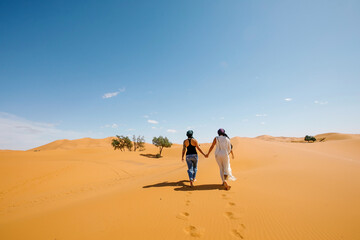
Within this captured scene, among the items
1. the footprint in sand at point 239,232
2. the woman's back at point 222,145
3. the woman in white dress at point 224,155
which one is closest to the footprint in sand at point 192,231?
the footprint in sand at point 239,232

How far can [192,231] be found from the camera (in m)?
2.84

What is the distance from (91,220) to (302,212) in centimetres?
475

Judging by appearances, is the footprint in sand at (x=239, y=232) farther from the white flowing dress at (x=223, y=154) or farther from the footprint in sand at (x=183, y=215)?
the white flowing dress at (x=223, y=154)

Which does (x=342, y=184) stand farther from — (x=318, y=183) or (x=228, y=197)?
(x=228, y=197)

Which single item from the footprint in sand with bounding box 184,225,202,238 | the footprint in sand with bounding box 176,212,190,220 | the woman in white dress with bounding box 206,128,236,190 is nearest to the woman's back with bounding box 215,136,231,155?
the woman in white dress with bounding box 206,128,236,190

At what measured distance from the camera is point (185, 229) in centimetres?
290

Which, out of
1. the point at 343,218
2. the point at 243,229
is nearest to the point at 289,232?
the point at 243,229

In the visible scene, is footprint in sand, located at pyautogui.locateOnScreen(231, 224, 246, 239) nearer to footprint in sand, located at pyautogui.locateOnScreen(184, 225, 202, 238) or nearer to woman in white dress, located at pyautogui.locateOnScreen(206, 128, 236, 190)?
footprint in sand, located at pyautogui.locateOnScreen(184, 225, 202, 238)

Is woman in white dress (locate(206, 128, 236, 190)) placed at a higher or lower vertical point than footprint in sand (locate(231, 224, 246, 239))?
higher

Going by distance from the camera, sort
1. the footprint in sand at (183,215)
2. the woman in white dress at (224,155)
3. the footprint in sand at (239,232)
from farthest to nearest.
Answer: the woman in white dress at (224,155), the footprint in sand at (183,215), the footprint in sand at (239,232)

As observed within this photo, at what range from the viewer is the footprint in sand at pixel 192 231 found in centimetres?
271

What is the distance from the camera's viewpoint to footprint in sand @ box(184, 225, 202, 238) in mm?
2712

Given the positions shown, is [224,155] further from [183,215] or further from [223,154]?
[183,215]

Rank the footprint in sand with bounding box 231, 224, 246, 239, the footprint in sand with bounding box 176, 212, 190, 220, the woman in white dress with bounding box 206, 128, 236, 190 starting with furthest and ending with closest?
1. the woman in white dress with bounding box 206, 128, 236, 190
2. the footprint in sand with bounding box 176, 212, 190, 220
3. the footprint in sand with bounding box 231, 224, 246, 239
